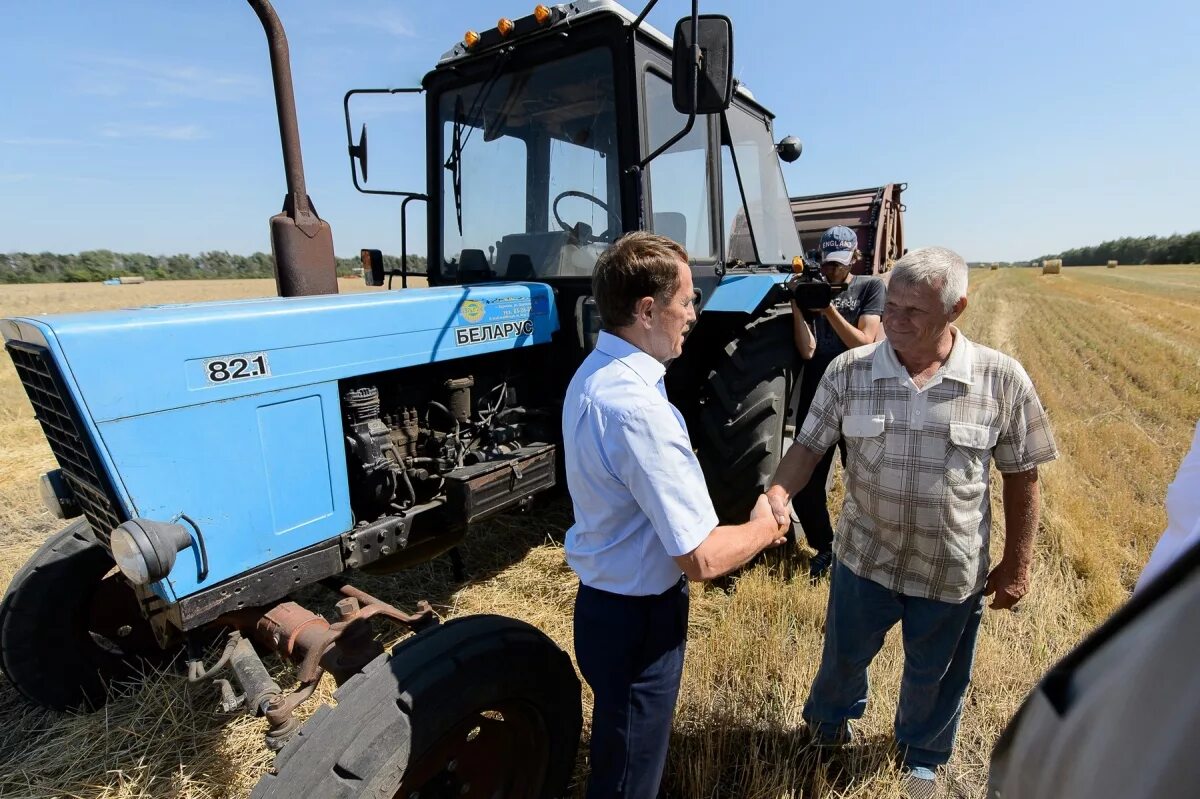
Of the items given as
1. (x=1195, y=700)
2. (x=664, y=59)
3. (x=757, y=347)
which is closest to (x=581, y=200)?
(x=664, y=59)

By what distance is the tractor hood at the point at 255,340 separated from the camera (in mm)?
1616

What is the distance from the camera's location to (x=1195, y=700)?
54cm

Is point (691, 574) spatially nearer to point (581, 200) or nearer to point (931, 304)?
point (931, 304)

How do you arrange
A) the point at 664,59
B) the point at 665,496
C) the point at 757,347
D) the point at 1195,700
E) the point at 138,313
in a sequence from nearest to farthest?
1. the point at 1195,700
2. the point at 665,496
3. the point at 138,313
4. the point at 664,59
5. the point at 757,347

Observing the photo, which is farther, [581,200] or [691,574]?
[581,200]

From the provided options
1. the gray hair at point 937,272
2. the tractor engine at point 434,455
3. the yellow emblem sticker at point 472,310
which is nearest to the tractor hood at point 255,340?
the yellow emblem sticker at point 472,310

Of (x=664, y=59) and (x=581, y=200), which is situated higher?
(x=664, y=59)

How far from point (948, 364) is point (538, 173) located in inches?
80.4

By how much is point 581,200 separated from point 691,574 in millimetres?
2039

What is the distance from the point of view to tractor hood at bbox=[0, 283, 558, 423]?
5.30 feet

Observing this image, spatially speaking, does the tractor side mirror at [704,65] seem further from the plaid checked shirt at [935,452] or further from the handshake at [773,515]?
the handshake at [773,515]

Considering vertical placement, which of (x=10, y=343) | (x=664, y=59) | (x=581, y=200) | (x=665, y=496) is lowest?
(x=665, y=496)

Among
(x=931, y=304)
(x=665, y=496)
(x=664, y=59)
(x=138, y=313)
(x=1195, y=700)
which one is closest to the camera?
(x=1195, y=700)

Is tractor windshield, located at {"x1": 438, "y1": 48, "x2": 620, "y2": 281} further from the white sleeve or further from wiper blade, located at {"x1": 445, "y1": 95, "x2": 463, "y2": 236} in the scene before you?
the white sleeve
